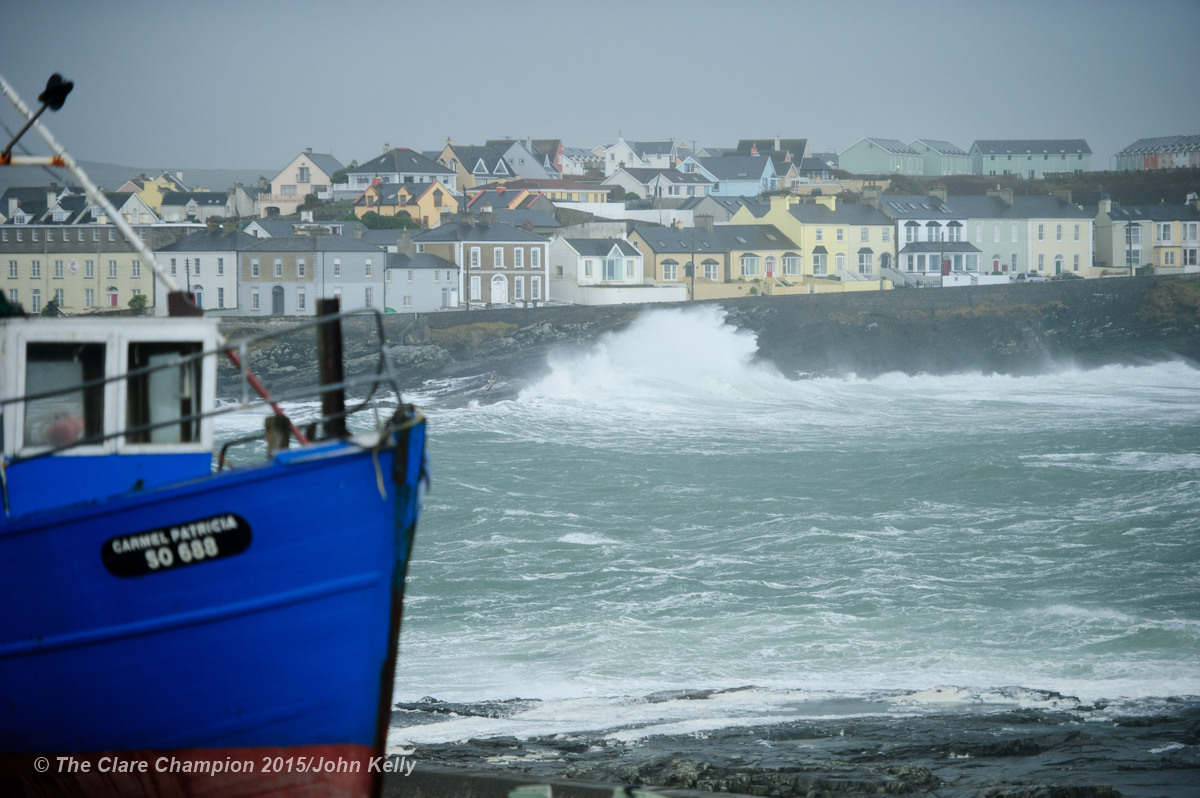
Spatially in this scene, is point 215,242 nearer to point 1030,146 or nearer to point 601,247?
point 601,247

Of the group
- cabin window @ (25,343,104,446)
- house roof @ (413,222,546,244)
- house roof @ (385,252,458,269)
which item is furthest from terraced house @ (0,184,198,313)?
cabin window @ (25,343,104,446)

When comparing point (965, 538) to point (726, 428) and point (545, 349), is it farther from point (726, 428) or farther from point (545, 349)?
point (545, 349)

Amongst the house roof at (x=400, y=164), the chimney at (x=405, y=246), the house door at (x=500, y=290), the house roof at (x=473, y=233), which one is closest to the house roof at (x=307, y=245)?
the chimney at (x=405, y=246)

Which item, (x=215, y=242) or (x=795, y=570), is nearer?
(x=795, y=570)

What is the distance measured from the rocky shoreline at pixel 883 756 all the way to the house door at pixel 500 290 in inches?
1786

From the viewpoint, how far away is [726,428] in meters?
36.8

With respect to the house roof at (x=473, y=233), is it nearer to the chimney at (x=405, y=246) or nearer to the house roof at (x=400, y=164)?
the chimney at (x=405, y=246)

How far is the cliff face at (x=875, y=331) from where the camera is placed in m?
48.3

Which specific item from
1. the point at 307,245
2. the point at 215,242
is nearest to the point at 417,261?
the point at 307,245

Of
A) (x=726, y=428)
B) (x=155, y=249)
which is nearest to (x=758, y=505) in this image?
(x=726, y=428)

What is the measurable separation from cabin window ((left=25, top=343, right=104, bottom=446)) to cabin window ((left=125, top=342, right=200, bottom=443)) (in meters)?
0.19

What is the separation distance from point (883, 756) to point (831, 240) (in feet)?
191

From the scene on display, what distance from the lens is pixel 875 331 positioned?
5494 centimetres

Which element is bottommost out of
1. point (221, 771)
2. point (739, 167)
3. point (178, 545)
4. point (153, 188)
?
point (221, 771)
